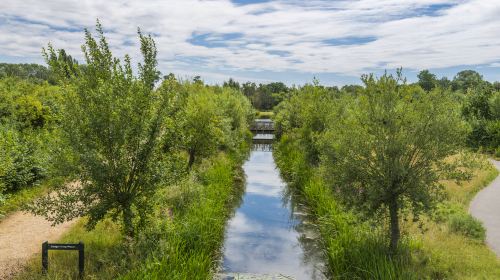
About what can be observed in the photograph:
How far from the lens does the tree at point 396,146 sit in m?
10.2

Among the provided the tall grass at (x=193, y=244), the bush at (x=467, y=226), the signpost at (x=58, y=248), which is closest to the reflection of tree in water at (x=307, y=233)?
the tall grass at (x=193, y=244)

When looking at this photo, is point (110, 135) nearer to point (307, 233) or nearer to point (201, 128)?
point (307, 233)

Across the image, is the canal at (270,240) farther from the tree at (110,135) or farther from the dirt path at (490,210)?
the dirt path at (490,210)

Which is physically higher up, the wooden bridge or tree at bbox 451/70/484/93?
tree at bbox 451/70/484/93

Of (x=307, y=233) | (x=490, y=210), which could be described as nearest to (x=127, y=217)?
(x=307, y=233)

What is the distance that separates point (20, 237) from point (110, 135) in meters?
5.64

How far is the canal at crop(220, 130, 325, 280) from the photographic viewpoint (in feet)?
43.4

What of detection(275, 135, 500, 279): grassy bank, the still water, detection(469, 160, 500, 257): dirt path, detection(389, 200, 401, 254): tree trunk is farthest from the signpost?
detection(469, 160, 500, 257): dirt path

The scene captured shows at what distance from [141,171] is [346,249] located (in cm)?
621

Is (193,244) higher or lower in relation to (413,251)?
lower

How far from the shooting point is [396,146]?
10.3m

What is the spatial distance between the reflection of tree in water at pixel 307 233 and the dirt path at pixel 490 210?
5.24 m

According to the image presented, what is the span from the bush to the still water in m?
4.50

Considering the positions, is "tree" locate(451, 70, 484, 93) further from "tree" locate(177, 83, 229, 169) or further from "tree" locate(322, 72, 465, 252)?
"tree" locate(322, 72, 465, 252)
